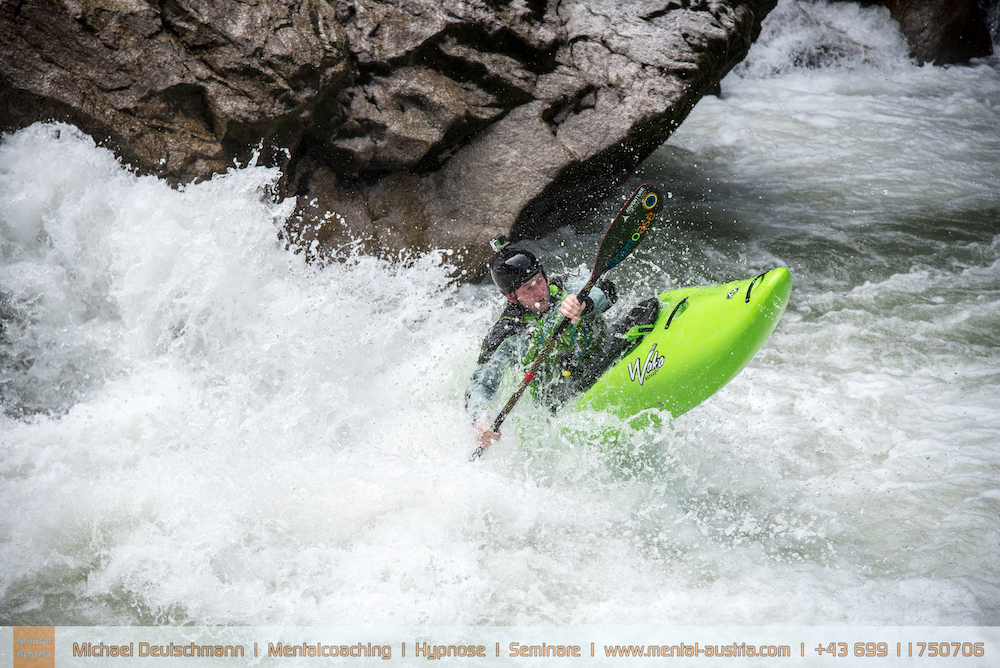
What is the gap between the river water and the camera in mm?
2877

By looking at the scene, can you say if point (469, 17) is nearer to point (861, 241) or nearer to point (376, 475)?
point (376, 475)

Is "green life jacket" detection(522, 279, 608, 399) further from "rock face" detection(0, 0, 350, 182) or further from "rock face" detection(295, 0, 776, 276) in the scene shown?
"rock face" detection(0, 0, 350, 182)

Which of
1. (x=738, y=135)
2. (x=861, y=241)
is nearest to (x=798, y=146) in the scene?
(x=738, y=135)

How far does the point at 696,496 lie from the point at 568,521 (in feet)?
2.27

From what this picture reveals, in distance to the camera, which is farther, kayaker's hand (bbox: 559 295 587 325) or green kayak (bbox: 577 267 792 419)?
kayaker's hand (bbox: 559 295 587 325)

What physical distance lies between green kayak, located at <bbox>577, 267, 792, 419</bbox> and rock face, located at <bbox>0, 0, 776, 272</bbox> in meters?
1.88

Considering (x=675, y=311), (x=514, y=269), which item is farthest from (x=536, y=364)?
(x=675, y=311)

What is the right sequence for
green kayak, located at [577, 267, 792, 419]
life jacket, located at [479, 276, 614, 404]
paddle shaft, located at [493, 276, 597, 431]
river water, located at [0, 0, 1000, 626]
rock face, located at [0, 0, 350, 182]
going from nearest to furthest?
river water, located at [0, 0, 1000, 626] < green kayak, located at [577, 267, 792, 419] < paddle shaft, located at [493, 276, 597, 431] < life jacket, located at [479, 276, 614, 404] < rock face, located at [0, 0, 350, 182]

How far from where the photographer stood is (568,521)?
3.21 metres

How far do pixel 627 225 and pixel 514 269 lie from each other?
686 millimetres

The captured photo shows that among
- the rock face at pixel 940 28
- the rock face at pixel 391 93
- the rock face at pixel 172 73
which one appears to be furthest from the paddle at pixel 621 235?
the rock face at pixel 940 28

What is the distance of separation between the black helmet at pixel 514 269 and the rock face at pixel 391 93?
1.70 metres

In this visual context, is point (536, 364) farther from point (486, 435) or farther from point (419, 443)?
point (419, 443)

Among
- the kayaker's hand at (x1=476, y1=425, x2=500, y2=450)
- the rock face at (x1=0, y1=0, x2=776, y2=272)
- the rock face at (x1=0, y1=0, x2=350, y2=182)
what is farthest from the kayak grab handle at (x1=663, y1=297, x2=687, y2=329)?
the rock face at (x1=0, y1=0, x2=350, y2=182)
